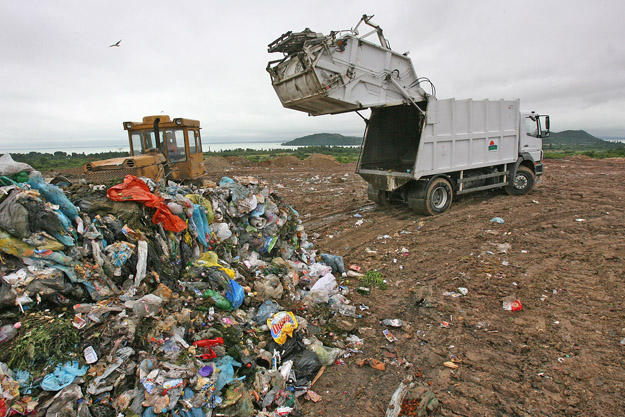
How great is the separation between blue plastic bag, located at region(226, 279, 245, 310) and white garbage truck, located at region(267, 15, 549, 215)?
3.68m

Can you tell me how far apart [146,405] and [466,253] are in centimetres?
476

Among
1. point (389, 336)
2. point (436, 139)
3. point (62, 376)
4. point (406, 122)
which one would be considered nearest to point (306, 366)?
point (389, 336)

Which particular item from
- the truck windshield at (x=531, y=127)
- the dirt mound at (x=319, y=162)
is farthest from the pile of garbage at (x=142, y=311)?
the dirt mound at (x=319, y=162)

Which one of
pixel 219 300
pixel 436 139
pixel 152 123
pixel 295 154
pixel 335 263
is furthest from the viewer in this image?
pixel 295 154

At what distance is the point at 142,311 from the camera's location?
2852mm

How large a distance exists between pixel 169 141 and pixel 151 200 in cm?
333

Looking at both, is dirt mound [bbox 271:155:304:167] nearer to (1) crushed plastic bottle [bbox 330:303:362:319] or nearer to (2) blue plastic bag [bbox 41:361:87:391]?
(1) crushed plastic bottle [bbox 330:303:362:319]

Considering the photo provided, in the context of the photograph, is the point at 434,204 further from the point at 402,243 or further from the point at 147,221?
the point at 147,221

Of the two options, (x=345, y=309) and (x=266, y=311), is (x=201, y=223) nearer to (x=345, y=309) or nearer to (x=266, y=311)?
(x=266, y=311)

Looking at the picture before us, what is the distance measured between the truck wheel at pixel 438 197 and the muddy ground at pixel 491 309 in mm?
255

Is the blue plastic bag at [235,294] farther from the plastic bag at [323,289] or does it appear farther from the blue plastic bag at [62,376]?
the blue plastic bag at [62,376]

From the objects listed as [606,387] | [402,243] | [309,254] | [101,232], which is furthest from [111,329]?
[402,243]

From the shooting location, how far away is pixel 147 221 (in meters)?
3.81

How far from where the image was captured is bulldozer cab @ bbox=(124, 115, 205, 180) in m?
6.65
